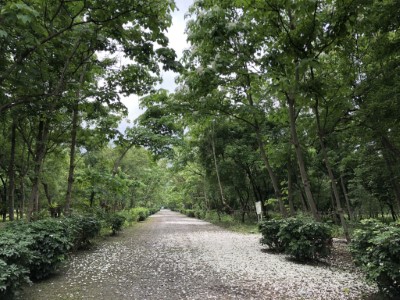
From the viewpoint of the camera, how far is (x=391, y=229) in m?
4.20

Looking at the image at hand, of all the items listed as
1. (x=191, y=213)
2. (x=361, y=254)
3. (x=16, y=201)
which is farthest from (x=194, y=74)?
(x=191, y=213)

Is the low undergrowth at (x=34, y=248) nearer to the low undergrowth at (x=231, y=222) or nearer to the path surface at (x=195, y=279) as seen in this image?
the path surface at (x=195, y=279)

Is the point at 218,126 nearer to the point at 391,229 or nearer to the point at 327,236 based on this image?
the point at 327,236

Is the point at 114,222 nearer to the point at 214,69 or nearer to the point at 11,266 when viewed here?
the point at 214,69

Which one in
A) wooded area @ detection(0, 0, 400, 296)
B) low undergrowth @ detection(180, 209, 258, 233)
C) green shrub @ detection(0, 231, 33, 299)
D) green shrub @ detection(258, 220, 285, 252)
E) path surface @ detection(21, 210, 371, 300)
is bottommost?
low undergrowth @ detection(180, 209, 258, 233)

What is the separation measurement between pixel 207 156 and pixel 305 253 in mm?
15438

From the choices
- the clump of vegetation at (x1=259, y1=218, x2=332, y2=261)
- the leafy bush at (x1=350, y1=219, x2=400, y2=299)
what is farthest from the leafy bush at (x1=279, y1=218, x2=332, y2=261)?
the leafy bush at (x1=350, y1=219, x2=400, y2=299)

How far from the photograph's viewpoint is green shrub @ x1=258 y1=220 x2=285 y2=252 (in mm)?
8516

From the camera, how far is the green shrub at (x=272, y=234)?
852 cm

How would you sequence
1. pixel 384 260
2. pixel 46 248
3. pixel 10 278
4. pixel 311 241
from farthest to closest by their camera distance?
pixel 311 241 < pixel 46 248 < pixel 384 260 < pixel 10 278

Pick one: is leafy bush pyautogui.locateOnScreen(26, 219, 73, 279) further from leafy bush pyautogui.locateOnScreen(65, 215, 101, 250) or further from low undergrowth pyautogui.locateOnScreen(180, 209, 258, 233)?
low undergrowth pyautogui.locateOnScreen(180, 209, 258, 233)

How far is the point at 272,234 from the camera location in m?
8.66

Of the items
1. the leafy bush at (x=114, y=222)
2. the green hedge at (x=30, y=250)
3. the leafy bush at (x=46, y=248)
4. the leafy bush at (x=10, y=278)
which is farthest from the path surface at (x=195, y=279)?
the leafy bush at (x=114, y=222)

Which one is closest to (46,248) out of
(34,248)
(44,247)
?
(44,247)
